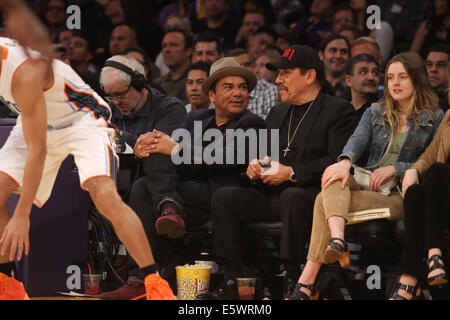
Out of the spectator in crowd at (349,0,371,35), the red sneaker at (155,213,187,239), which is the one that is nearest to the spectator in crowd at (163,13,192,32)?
the spectator in crowd at (349,0,371,35)

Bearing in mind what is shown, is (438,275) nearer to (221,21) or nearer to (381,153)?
(381,153)

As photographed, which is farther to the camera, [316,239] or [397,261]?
[397,261]

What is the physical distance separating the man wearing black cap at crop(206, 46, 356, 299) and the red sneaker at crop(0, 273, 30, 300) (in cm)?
103

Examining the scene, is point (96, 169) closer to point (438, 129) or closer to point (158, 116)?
point (158, 116)

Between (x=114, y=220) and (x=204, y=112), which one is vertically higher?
(x=204, y=112)

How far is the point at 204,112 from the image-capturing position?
4.79 meters

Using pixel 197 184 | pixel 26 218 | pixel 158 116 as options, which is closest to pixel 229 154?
pixel 197 184

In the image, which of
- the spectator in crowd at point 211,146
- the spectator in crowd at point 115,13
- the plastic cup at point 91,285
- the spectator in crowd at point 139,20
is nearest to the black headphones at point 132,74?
the spectator in crowd at point 211,146

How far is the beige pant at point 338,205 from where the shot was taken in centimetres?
386

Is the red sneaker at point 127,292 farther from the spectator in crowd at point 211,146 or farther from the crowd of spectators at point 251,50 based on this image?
the spectator in crowd at point 211,146

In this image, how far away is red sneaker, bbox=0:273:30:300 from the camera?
380 cm
